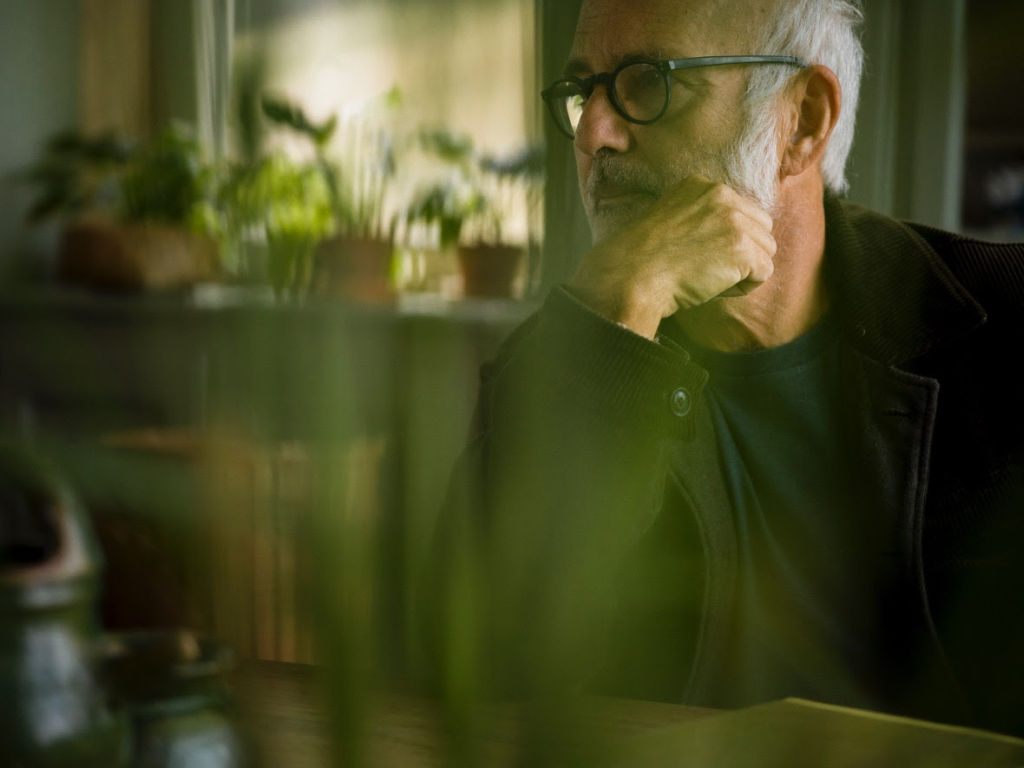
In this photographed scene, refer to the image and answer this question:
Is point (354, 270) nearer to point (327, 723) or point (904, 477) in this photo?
point (327, 723)

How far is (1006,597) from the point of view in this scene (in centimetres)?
107

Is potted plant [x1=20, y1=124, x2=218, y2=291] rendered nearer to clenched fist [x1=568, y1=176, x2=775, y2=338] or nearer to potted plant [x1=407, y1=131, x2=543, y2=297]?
potted plant [x1=407, y1=131, x2=543, y2=297]

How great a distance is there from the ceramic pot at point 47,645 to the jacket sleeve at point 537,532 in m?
0.11

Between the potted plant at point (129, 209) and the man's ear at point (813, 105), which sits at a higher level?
the man's ear at point (813, 105)

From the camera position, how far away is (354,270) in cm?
23

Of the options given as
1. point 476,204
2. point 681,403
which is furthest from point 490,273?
point 681,403

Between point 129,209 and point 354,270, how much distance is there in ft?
0.73

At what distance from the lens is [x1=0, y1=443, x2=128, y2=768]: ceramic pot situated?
0.29 m

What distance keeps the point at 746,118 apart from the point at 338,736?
40.1 inches

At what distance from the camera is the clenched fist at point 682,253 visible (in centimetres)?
104

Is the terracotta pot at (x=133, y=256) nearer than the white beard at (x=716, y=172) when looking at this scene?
Yes

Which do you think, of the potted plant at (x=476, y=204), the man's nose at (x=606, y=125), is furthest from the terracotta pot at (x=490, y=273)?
the man's nose at (x=606, y=125)

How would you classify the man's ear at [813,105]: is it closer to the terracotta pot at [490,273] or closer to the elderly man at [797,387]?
the elderly man at [797,387]

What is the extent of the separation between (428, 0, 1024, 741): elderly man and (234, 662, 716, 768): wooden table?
60 centimetres
